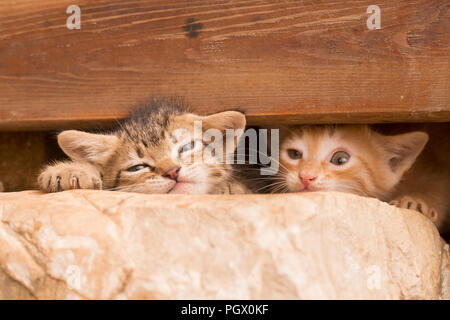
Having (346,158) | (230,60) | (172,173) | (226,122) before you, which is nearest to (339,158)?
(346,158)

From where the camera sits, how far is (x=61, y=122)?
221 centimetres

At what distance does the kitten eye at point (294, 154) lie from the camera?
221 centimetres

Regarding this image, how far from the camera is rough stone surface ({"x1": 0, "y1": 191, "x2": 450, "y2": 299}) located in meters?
1.23

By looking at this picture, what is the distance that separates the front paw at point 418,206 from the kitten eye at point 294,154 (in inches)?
18.8

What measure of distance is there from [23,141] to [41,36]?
0.91 metres

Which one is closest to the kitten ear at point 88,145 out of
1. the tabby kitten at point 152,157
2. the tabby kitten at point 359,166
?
the tabby kitten at point 152,157

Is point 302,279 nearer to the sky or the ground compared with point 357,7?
nearer to the ground

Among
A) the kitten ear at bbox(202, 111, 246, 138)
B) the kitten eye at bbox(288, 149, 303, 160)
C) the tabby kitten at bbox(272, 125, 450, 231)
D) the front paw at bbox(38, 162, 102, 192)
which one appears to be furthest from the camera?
the kitten eye at bbox(288, 149, 303, 160)

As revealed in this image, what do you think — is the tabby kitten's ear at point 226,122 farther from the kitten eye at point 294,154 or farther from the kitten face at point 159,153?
the kitten eye at point 294,154

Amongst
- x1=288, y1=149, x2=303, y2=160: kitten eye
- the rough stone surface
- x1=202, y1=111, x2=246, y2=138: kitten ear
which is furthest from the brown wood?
the rough stone surface

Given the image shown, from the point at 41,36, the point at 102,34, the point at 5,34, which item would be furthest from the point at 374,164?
the point at 5,34

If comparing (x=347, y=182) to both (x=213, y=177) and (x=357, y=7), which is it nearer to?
(x=213, y=177)

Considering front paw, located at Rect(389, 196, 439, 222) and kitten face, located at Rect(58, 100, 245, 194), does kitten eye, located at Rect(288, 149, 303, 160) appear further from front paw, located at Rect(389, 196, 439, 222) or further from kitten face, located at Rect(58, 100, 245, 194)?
front paw, located at Rect(389, 196, 439, 222)

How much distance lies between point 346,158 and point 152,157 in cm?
90
